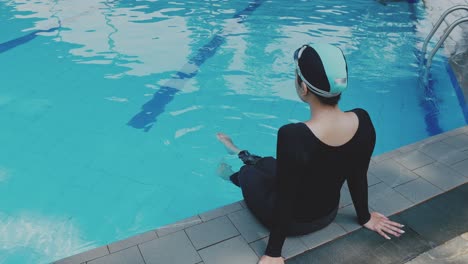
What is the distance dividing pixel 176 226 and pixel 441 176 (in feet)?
6.96

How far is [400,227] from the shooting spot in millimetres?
2510

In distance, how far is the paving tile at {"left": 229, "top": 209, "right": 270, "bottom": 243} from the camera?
2508 mm

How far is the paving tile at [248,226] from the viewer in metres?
2.51

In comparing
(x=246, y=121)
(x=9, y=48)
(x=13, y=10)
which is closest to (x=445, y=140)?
(x=246, y=121)

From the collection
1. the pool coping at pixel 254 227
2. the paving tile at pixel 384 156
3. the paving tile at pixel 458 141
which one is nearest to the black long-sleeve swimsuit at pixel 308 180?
the pool coping at pixel 254 227

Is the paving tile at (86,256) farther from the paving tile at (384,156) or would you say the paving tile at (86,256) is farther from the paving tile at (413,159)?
the paving tile at (413,159)

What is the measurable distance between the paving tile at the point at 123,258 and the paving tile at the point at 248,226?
2.21 ft

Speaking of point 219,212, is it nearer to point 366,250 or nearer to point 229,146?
point 366,250

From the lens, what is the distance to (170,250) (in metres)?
2.41

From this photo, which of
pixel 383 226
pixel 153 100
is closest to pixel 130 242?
pixel 383 226

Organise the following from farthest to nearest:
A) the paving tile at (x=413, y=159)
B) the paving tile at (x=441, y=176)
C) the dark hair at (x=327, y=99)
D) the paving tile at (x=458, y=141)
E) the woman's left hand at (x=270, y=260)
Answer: the paving tile at (x=458, y=141)
the paving tile at (x=413, y=159)
the paving tile at (x=441, y=176)
the woman's left hand at (x=270, y=260)
the dark hair at (x=327, y=99)

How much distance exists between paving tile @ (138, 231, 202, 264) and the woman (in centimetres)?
49

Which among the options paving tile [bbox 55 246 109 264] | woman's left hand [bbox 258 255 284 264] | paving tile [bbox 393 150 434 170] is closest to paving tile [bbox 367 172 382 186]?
paving tile [bbox 393 150 434 170]

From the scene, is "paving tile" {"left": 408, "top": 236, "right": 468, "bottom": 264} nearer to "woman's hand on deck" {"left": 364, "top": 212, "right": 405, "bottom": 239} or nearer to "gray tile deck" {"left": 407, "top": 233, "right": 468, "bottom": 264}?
"gray tile deck" {"left": 407, "top": 233, "right": 468, "bottom": 264}
